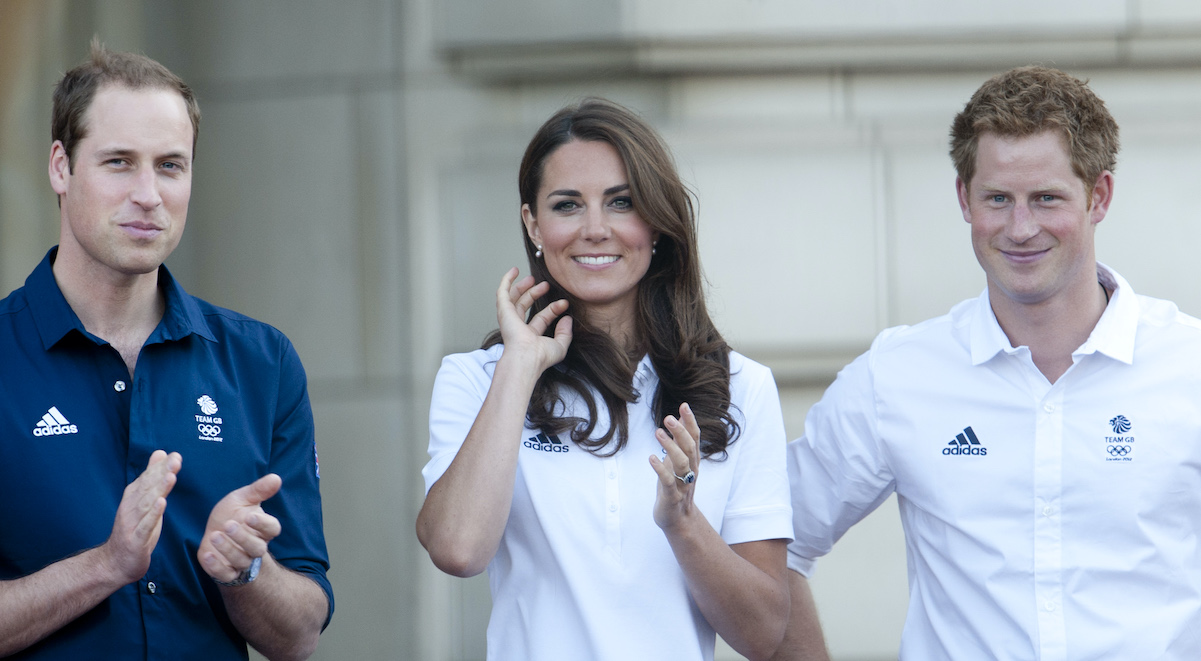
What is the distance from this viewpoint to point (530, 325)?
2.79 m

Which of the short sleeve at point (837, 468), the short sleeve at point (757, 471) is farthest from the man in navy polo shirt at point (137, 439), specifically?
the short sleeve at point (837, 468)

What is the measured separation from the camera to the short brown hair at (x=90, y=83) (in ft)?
8.34

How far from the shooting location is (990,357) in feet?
9.33

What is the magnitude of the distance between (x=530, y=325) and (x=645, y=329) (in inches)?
11.6

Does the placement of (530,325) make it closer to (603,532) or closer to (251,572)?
(603,532)

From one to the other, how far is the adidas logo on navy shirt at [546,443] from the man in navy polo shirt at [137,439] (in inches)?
21.5

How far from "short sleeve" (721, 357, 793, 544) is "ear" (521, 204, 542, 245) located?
1.98 ft

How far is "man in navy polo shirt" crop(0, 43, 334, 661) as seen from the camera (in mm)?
2262

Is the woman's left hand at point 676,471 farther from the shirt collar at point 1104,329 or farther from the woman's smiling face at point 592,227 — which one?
the shirt collar at point 1104,329

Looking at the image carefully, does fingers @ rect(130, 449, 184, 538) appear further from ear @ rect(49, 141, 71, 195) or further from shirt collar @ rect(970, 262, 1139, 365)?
shirt collar @ rect(970, 262, 1139, 365)

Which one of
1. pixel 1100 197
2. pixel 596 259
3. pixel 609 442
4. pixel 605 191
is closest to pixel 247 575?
pixel 609 442

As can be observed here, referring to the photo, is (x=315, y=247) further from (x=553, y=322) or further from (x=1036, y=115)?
(x=1036, y=115)

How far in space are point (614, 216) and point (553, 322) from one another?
0.33 m

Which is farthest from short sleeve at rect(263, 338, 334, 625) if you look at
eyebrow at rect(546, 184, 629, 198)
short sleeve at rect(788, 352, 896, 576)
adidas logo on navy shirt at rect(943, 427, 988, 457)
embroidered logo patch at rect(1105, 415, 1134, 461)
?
embroidered logo patch at rect(1105, 415, 1134, 461)
